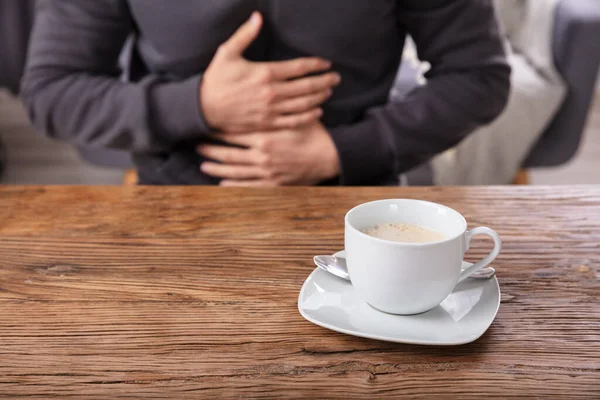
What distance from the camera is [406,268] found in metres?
0.47

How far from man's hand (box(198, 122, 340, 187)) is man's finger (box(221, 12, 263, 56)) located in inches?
4.6

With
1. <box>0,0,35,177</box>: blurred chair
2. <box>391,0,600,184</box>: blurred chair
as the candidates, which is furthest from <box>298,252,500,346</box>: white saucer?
<box>0,0,35,177</box>: blurred chair

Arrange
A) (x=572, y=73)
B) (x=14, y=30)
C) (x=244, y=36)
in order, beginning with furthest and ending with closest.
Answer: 1. (x=14, y=30)
2. (x=572, y=73)
3. (x=244, y=36)

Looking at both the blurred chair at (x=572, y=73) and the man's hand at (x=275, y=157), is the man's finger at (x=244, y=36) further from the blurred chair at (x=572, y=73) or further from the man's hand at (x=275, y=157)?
the blurred chair at (x=572, y=73)

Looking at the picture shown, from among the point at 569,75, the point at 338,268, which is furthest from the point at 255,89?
the point at 569,75

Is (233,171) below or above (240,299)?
below

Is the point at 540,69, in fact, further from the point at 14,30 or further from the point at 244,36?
the point at 14,30

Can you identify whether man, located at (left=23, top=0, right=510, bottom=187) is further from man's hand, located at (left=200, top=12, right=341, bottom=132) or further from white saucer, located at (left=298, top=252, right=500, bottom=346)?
white saucer, located at (left=298, top=252, right=500, bottom=346)

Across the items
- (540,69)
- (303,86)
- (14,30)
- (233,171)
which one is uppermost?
(303,86)

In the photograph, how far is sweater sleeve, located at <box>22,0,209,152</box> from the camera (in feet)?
3.05

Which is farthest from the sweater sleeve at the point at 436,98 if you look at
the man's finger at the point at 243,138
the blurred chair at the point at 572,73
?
the blurred chair at the point at 572,73

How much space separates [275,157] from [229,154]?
66 mm

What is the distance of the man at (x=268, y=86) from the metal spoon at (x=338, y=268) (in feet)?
1.25

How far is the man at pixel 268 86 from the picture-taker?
0.92 m
